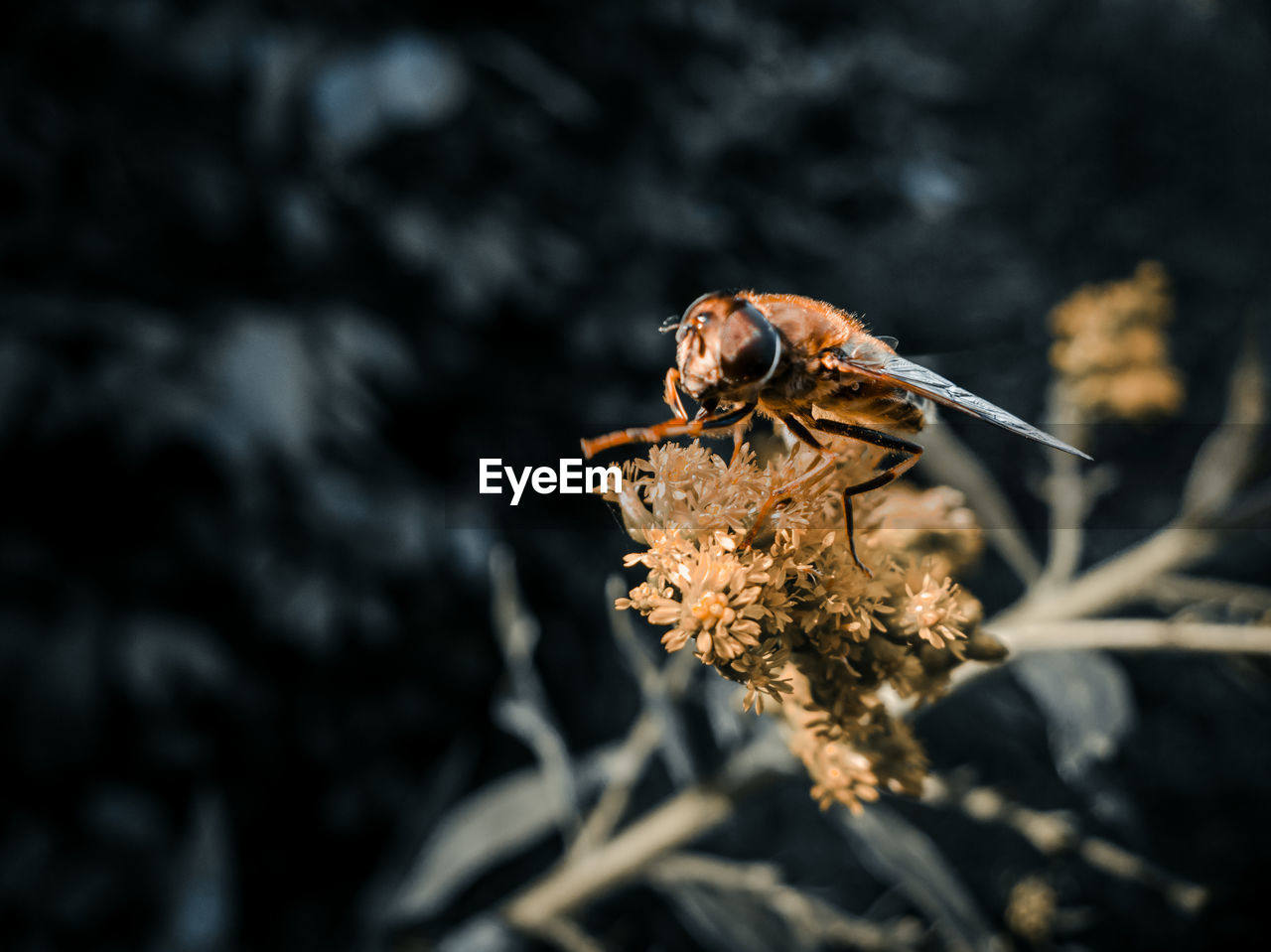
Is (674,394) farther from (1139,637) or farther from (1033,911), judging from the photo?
(1033,911)

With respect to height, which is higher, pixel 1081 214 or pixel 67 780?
pixel 1081 214

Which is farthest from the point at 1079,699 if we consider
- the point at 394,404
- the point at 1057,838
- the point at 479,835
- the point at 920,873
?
the point at 394,404

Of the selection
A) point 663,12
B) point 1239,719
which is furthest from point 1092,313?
point 1239,719

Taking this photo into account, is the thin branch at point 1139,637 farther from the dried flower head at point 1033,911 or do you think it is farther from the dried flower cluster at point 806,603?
A: the dried flower head at point 1033,911

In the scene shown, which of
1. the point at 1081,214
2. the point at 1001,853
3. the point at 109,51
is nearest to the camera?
the point at 109,51

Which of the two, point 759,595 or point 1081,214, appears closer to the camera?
point 759,595

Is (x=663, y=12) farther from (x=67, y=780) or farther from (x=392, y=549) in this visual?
(x=67, y=780)

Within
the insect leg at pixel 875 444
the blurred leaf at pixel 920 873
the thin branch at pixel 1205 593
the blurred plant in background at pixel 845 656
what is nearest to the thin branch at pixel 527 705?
the blurred plant in background at pixel 845 656
